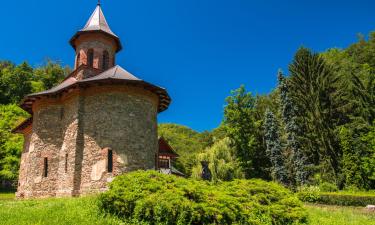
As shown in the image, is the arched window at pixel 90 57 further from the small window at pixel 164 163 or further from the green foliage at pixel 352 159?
the green foliage at pixel 352 159

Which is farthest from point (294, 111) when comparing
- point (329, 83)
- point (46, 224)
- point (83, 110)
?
point (46, 224)

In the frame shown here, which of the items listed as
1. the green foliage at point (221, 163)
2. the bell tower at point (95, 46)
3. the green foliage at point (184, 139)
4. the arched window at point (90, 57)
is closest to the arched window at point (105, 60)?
the bell tower at point (95, 46)

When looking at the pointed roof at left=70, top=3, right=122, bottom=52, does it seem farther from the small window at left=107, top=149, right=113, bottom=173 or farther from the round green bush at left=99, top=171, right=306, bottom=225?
the round green bush at left=99, top=171, right=306, bottom=225

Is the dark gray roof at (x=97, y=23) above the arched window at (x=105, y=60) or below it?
above

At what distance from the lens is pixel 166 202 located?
8.55m

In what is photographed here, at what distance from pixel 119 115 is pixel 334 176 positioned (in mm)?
21205

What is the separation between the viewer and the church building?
16.2 m

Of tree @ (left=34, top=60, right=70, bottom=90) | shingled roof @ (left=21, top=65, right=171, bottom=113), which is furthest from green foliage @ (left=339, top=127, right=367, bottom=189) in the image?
tree @ (left=34, top=60, right=70, bottom=90)

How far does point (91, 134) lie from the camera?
54.4 ft

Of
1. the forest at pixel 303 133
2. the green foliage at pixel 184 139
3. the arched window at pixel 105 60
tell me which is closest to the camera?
the arched window at pixel 105 60

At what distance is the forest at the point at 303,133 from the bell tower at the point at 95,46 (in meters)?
15.9

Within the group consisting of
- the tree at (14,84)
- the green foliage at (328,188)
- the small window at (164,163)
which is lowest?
the green foliage at (328,188)

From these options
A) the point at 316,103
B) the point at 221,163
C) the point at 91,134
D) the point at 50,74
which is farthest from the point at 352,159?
the point at 50,74

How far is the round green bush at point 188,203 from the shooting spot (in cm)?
858
